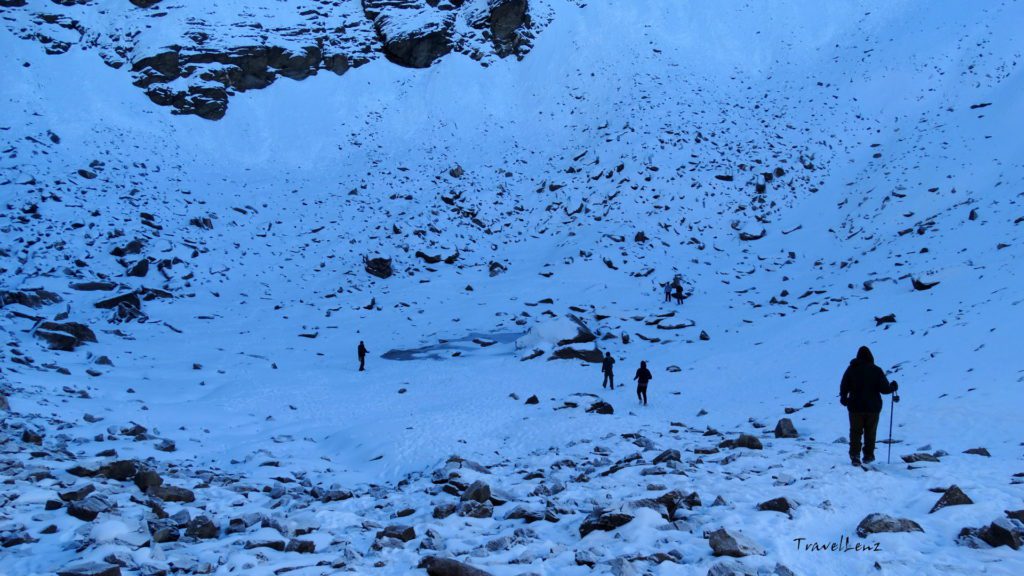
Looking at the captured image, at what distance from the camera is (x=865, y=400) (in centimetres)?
941

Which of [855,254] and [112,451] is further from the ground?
[855,254]

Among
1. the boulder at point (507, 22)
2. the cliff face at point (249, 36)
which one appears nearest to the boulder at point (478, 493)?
the cliff face at point (249, 36)

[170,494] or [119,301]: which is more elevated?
[119,301]

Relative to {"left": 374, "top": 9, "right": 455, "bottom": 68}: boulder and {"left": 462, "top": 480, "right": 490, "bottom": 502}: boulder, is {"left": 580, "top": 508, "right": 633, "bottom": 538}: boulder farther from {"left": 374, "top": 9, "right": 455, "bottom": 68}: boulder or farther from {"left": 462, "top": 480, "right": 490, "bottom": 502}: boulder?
{"left": 374, "top": 9, "right": 455, "bottom": 68}: boulder

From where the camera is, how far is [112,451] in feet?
38.7

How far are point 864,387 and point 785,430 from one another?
3.57 meters

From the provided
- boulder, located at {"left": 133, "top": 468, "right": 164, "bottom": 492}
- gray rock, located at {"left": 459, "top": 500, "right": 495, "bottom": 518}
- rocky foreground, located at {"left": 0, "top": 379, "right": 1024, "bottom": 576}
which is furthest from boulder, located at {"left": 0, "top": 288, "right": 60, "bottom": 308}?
gray rock, located at {"left": 459, "top": 500, "right": 495, "bottom": 518}

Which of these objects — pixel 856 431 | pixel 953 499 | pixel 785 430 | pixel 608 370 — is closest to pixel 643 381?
→ pixel 608 370

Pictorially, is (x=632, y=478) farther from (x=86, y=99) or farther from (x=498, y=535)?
(x=86, y=99)

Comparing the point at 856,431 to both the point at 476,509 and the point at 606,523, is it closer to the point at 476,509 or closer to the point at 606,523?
the point at 606,523

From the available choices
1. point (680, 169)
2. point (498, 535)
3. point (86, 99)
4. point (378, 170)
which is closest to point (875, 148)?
point (680, 169)

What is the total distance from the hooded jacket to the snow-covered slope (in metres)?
0.91

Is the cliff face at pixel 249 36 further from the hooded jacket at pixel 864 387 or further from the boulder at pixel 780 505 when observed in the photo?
the boulder at pixel 780 505

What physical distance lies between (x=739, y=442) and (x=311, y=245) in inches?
1067
